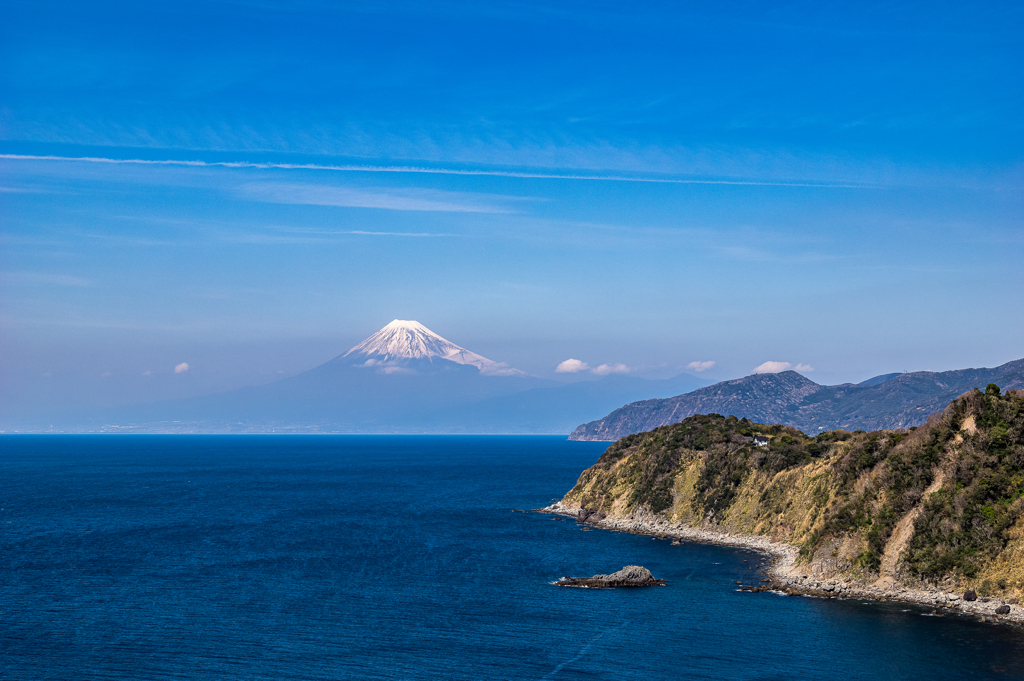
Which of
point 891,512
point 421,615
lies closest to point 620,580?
point 421,615

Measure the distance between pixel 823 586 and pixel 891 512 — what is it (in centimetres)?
981

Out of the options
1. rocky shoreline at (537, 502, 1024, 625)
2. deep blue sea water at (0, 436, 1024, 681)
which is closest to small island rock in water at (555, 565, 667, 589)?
deep blue sea water at (0, 436, 1024, 681)

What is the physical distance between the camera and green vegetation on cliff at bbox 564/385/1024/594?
69.8 m

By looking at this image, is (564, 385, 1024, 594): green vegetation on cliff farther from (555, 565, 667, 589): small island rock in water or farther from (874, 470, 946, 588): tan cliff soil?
(555, 565, 667, 589): small island rock in water

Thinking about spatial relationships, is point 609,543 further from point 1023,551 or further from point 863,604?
point 1023,551

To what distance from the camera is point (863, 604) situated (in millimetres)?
71000

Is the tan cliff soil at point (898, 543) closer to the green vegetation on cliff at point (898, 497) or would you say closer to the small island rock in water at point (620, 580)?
the green vegetation on cliff at point (898, 497)

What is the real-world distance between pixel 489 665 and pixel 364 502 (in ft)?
359

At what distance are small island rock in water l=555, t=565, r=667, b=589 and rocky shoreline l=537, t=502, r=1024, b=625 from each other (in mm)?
9746

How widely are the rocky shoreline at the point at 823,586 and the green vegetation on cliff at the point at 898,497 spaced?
52.9 inches

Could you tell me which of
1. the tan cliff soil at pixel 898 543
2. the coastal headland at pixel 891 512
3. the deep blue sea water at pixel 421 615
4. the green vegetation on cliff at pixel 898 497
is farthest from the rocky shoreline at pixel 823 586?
the deep blue sea water at pixel 421 615

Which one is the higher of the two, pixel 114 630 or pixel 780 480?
pixel 780 480

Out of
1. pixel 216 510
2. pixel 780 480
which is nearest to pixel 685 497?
pixel 780 480

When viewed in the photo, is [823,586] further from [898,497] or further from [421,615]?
[421,615]
